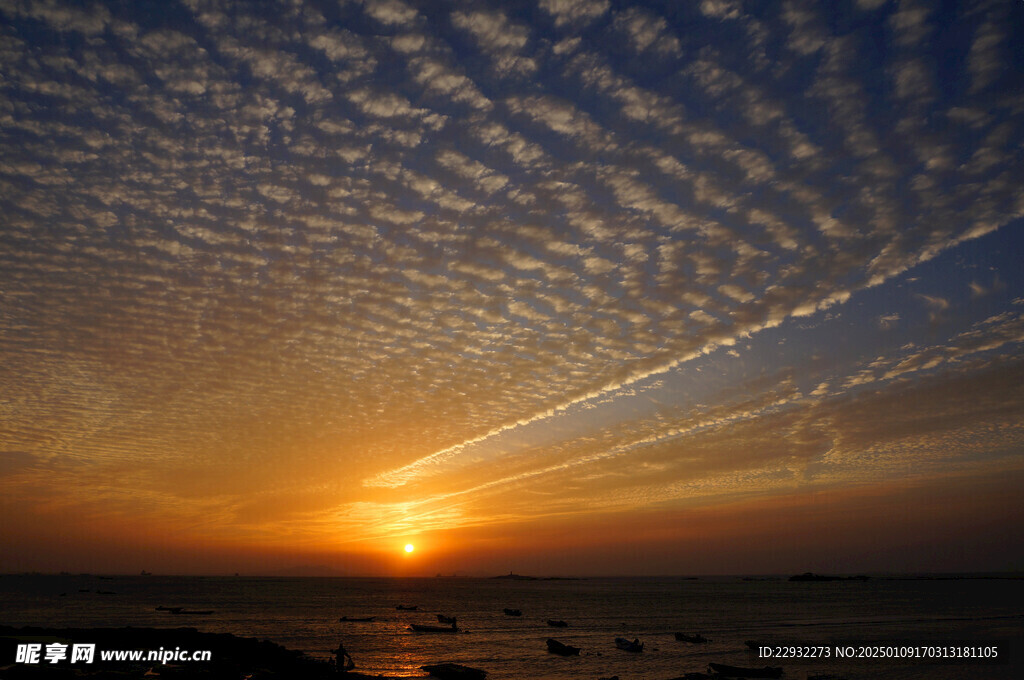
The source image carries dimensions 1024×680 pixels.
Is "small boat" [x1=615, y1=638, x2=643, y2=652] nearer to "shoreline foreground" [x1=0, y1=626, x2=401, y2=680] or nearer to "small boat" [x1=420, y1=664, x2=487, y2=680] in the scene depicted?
"small boat" [x1=420, y1=664, x2=487, y2=680]

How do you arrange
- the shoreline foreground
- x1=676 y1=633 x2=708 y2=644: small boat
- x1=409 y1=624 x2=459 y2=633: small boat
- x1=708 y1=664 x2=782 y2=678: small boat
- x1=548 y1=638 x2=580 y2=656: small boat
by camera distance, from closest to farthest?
1. the shoreline foreground
2. x1=708 y1=664 x2=782 y2=678: small boat
3. x1=548 y1=638 x2=580 y2=656: small boat
4. x1=676 y1=633 x2=708 y2=644: small boat
5. x1=409 y1=624 x2=459 y2=633: small boat

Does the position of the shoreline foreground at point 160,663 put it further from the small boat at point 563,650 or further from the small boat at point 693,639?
the small boat at point 693,639

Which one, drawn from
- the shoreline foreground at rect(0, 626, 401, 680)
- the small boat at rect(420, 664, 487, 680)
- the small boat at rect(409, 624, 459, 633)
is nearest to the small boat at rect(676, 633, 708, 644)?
the small boat at rect(420, 664, 487, 680)

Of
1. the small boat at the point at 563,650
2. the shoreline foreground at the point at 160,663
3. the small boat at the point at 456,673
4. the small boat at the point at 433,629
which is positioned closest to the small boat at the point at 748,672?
the small boat at the point at 563,650

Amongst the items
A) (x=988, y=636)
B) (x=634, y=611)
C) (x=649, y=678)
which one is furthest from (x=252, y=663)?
(x=634, y=611)

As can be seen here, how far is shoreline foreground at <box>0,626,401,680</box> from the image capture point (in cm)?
3612

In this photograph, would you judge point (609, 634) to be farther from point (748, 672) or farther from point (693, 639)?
point (748, 672)

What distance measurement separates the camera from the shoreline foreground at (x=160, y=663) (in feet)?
119

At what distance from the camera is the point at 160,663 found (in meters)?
42.5

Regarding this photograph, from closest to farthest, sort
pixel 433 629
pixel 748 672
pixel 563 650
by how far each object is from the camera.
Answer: pixel 748 672 → pixel 563 650 → pixel 433 629

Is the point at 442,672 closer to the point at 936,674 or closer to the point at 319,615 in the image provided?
the point at 936,674

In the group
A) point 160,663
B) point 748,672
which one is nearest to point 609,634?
point 748,672

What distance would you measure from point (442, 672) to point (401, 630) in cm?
4053

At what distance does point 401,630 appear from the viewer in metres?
80.8
